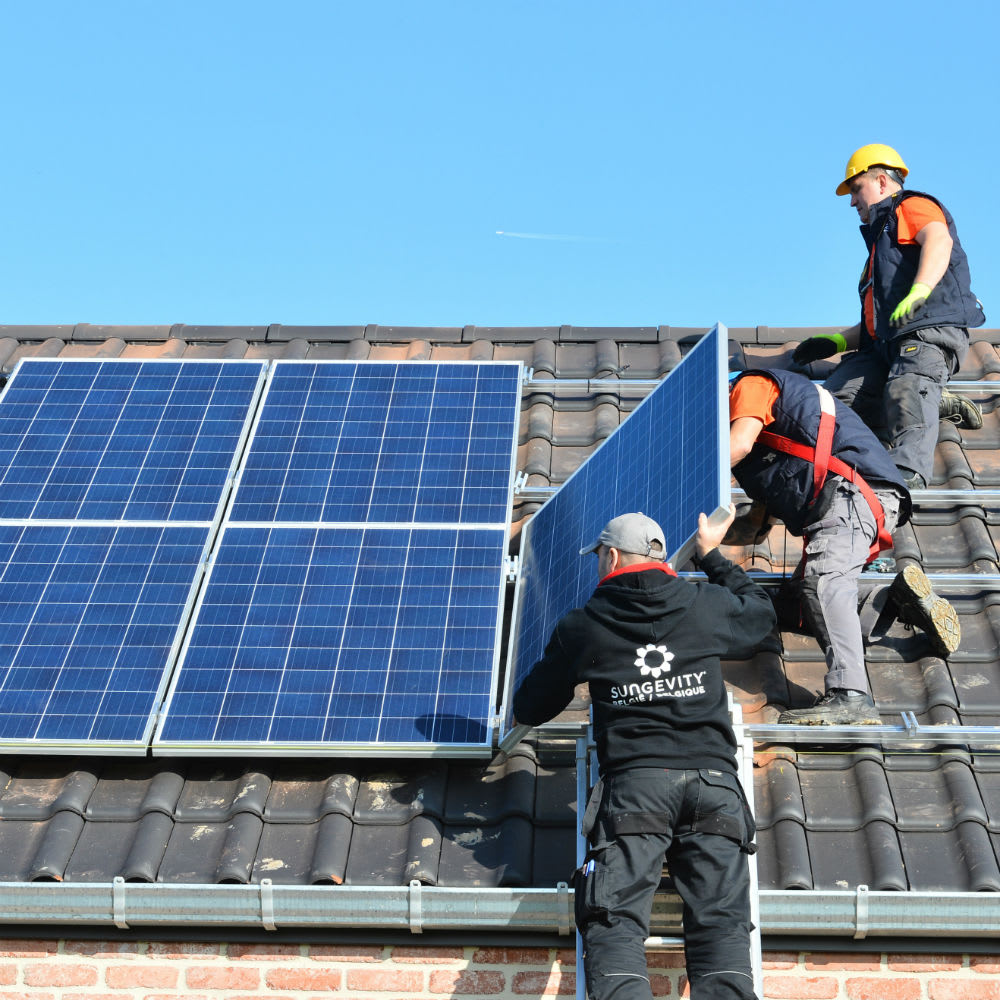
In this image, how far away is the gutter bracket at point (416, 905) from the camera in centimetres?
589

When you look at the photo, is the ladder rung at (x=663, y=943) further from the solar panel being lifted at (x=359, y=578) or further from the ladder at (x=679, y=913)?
the solar panel being lifted at (x=359, y=578)

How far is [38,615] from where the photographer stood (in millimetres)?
7367

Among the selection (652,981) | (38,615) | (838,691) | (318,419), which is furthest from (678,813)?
(318,419)

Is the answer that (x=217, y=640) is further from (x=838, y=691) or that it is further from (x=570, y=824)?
(x=838, y=691)

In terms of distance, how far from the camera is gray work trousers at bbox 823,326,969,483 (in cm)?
815

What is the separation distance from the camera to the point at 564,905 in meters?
5.83

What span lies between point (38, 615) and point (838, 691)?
13.2ft

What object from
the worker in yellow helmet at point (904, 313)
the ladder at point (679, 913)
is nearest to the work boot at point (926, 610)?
the worker in yellow helmet at point (904, 313)

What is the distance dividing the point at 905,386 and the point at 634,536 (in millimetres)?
3159

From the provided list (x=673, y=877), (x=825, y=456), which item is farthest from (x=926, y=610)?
(x=673, y=877)

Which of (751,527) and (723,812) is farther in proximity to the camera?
(751,527)

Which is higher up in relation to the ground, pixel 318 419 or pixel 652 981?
pixel 318 419

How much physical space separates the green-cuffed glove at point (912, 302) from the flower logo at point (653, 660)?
11.9 feet

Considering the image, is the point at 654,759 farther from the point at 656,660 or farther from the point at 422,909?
the point at 422,909
